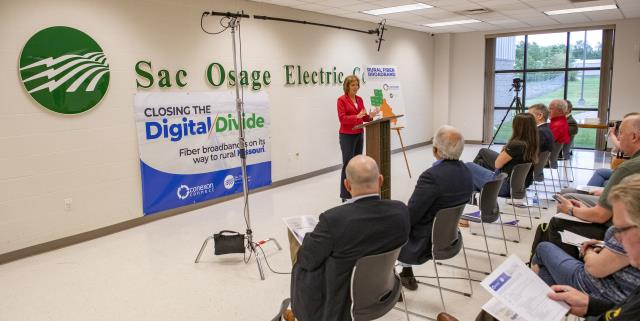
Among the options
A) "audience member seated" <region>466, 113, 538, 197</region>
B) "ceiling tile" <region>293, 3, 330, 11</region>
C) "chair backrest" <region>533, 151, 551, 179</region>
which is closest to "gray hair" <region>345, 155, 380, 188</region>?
"audience member seated" <region>466, 113, 538, 197</region>

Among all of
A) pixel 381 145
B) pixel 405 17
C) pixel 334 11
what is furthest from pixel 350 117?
pixel 405 17

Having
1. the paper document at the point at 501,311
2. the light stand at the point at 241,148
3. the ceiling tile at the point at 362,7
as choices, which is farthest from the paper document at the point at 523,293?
the ceiling tile at the point at 362,7

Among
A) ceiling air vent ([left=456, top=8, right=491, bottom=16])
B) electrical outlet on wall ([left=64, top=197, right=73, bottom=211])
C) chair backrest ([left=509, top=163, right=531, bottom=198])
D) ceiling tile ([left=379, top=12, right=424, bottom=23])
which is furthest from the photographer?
ceiling tile ([left=379, top=12, right=424, bottom=23])

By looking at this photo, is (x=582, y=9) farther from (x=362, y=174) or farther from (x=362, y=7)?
(x=362, y=174)

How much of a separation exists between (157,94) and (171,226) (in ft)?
4.99

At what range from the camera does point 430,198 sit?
2.71 meters

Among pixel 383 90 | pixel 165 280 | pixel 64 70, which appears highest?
pixel 64 70

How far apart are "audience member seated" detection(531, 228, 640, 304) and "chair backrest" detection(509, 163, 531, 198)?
77.8 inches

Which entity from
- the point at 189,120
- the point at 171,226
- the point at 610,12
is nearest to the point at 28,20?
the point at 189,120

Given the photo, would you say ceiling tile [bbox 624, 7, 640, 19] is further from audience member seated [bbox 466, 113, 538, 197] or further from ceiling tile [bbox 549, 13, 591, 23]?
audience member seated [bbox 466, 113, 538, 197]

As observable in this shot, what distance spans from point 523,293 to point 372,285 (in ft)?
2.12

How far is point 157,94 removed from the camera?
5129 mm

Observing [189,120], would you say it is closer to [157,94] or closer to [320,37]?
[157,94]

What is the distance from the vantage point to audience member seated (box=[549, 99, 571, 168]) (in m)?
5.48
